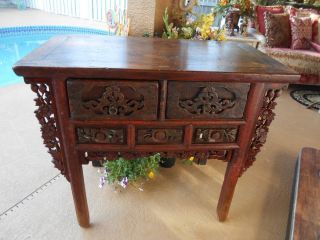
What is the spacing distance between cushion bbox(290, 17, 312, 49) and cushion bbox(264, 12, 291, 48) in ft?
0.23

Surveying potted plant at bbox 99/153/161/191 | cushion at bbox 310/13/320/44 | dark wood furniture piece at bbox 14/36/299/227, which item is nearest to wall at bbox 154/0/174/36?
dark wood furniture piece at bbox 14/36/299/227

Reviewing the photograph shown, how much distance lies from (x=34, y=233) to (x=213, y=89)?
102 cm

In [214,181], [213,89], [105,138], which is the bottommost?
[214,181]

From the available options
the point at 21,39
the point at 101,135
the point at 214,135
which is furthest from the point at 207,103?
the point at 21,39

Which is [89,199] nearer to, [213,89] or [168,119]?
[168,119]

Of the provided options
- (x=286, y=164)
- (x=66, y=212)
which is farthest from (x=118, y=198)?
(x=286, y=164)

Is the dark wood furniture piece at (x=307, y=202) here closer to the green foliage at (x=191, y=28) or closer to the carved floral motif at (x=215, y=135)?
the carved floral motif at (x=215, y=135)

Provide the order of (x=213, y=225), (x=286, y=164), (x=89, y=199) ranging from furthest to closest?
(x=286, y=164)
(x=89, y=199)
(x=213, y=225)

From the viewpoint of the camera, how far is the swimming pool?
396cm

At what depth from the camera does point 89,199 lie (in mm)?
1297

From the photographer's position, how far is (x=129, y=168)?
53.1 inches

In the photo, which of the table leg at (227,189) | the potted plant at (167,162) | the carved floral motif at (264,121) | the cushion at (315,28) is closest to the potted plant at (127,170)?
the potted plant at (167,162)

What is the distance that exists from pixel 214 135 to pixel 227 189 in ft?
1.09

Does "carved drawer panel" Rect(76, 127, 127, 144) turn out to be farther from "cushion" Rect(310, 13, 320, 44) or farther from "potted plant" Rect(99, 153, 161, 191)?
"cushion" Rect(310, 13, 320, 44)
